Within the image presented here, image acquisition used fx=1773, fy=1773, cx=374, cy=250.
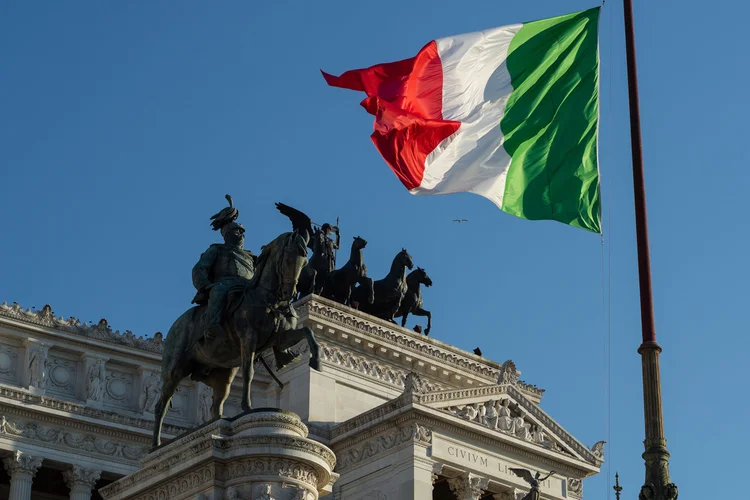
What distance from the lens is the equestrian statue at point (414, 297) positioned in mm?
58094

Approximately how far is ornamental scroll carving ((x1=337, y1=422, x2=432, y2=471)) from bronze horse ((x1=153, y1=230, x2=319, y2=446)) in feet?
69.0

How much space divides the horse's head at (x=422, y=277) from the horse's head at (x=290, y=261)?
101ft

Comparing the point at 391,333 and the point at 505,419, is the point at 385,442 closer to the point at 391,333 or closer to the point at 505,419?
the point at 505,419

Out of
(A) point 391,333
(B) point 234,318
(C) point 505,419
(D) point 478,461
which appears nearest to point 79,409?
(A) point 391,333

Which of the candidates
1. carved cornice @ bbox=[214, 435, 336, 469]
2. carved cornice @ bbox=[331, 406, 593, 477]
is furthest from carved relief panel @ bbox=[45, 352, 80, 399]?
carved cornice @ bbox=[214, 435, 336, 469]

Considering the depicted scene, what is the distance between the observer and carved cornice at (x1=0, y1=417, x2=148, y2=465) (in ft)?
164

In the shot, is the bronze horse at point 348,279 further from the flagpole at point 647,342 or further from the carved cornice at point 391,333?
the flagpole at point 647,342

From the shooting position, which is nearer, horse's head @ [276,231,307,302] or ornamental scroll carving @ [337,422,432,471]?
horse's head @ [276,231,307,302]

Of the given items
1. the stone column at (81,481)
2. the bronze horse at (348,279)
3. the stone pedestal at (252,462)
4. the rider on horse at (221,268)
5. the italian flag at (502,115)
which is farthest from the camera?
the bronze horse at (348,279)

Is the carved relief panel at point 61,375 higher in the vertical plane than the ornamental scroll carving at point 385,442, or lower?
higher

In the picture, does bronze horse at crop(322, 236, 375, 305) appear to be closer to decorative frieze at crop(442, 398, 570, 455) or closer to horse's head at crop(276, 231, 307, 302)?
decorative frieze at crop(442, 398, 570, 455)

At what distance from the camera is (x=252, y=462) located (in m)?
26.6

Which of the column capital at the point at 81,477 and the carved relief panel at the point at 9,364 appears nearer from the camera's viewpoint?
the column capital at the point at 81,477

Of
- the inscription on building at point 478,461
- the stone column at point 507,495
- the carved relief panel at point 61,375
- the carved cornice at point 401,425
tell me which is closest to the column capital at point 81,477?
the carved relief panel at point 61,375
